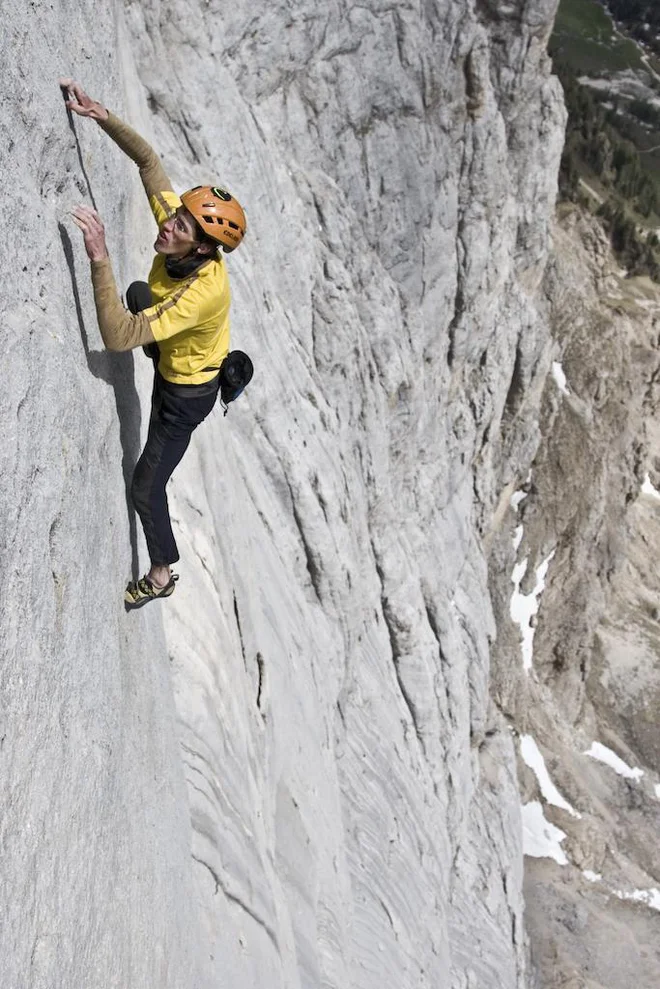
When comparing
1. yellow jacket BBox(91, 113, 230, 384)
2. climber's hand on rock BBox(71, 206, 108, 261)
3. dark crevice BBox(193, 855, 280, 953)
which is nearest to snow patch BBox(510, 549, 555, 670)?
dark crevice BBox(193, 855, 280, 953)

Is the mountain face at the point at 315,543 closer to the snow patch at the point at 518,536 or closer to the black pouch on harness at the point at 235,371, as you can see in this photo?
the snow patch at the point at 518,536

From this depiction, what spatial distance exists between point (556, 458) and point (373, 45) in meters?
29.3

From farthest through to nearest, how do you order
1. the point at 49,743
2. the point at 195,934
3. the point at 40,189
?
the point at 195,934 → the point at 40,189 → the point at 49,743

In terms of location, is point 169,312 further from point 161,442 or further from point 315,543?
point 315,543

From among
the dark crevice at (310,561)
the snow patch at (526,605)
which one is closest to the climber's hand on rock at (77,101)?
the dark crevice at (310,561)

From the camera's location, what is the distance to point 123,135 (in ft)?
20.8

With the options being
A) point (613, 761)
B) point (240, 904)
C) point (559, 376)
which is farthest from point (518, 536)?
point (240, 904)

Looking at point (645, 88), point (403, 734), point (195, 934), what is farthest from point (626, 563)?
point (645, 88)

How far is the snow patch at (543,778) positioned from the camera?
4041 centimetres

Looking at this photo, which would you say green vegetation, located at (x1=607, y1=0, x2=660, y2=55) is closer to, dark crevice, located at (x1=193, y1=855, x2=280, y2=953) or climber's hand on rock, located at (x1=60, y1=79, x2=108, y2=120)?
climber's hand on rock, located at (x1=60, y1=79, x2=108, y2=120)

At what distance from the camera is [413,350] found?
24094 millimetres

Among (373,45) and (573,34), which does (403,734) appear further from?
(573,34)

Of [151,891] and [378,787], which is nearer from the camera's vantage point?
[151,891]

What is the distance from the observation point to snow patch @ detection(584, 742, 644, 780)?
4459 centimetres
